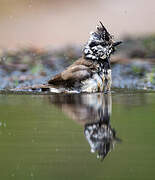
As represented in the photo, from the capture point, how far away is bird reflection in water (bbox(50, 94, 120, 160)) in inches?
155

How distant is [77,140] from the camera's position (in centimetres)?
418

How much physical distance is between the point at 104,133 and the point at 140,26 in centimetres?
1488

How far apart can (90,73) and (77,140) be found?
13.2ft

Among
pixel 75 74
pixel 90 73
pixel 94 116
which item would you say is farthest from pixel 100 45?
pixel 94 116

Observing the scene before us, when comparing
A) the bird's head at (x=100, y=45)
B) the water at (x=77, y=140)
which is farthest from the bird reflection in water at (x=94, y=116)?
the bird's head at (x=100, y=45)

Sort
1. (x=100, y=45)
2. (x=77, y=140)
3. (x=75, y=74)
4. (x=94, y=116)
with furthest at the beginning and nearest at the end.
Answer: (x=100, y=45), (x=75, y=74), (x=94, y=116), (x=77, y=140)

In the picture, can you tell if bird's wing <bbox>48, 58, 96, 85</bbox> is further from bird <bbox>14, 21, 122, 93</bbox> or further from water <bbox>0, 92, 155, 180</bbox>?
water <bbox>0, 92, 155, 180</bbox>

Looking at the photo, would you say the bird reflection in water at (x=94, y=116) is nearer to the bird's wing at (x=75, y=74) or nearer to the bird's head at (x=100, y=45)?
the bird's wing at (x=75, y=74)

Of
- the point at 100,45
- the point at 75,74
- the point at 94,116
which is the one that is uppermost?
the point at 100,45

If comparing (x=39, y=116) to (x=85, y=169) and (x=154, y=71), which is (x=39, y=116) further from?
(x=154, y=71)

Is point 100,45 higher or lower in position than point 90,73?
higher

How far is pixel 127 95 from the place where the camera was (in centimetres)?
790

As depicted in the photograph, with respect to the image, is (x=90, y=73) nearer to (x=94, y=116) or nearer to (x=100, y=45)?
(x=100, y=45)

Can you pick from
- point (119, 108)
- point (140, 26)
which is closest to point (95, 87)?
point (119, 108)
